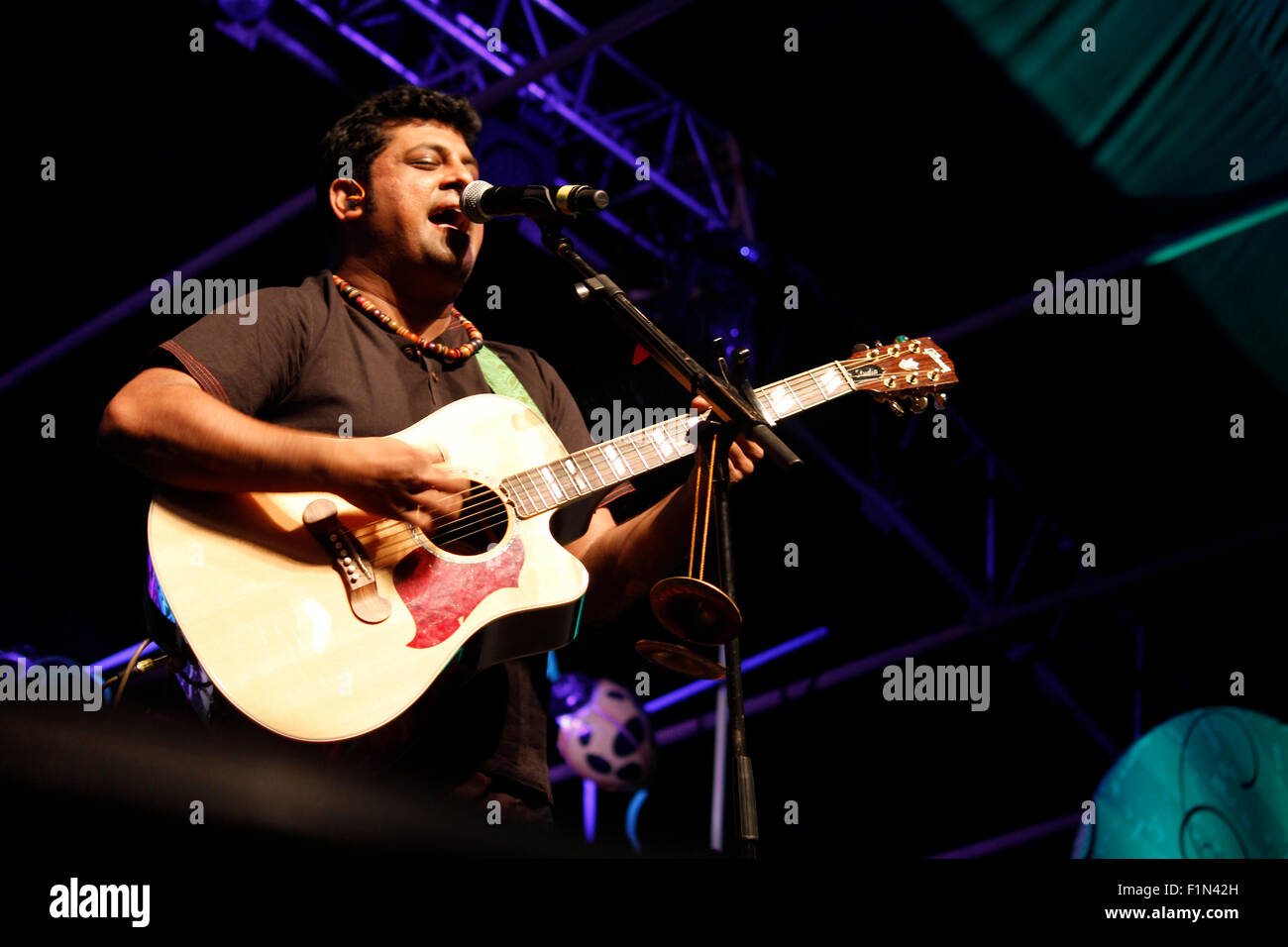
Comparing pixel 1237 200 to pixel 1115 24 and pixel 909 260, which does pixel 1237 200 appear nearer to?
pixel 1115 24

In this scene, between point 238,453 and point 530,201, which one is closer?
point 238,453

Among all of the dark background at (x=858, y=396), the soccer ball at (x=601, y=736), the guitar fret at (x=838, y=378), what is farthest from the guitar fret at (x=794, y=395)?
the soccer ball at (x=601, y=736)

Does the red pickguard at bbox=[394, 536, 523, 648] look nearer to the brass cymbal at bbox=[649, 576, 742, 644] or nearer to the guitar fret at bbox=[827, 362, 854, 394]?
the brass cymbal at bbox=[649, 576, 742, 644]

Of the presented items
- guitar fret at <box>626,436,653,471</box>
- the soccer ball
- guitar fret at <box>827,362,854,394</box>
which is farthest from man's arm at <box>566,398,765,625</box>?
the soccer ball

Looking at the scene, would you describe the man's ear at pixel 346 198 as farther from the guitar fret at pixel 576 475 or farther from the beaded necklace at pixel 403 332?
the guitar fret at pixel 576 475

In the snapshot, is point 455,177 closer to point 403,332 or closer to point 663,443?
point 403,332

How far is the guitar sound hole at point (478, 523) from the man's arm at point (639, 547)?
0.99ft

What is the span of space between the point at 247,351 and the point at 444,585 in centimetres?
71

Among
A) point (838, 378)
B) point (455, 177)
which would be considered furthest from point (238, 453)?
point (838, 378)

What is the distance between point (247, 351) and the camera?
258 cm

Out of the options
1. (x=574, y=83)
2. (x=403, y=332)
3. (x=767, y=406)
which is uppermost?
(x=574, y=83)

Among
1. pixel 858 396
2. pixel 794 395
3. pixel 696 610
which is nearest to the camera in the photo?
pixel 696 610

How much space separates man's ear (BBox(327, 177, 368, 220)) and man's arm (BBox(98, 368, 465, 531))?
0.86 m

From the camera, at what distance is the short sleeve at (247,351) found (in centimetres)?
249
